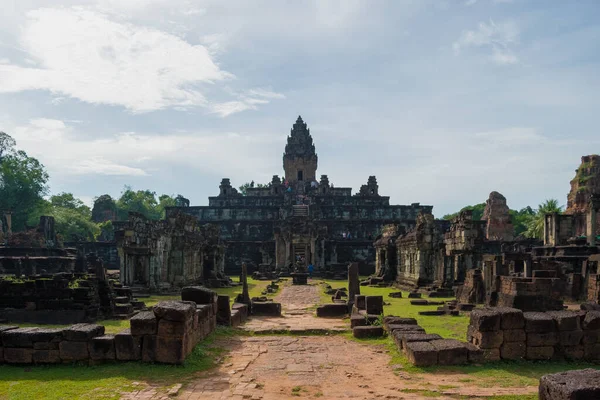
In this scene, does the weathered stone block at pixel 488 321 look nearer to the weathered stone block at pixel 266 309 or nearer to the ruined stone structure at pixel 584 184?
the weathered stone block at pixel 266 309

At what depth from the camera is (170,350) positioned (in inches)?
352

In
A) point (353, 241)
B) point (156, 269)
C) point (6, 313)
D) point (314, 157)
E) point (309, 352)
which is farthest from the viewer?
point (314, 157)

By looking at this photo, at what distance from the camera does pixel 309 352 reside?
10.8 m

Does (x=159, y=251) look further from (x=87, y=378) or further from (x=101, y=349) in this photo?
(x=87, y=378)

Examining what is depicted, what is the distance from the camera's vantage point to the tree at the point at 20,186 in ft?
169

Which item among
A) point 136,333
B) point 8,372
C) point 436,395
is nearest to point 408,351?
point 436,395

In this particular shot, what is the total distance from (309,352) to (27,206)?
50481 millimetres

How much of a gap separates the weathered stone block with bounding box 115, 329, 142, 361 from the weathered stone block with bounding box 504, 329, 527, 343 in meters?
6.35

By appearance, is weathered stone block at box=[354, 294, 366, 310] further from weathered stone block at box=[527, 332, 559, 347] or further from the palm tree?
the palm tree

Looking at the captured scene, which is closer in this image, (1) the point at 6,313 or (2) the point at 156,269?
(1) the point at 6,313

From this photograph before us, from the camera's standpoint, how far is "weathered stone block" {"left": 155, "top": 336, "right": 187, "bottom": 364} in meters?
8.93

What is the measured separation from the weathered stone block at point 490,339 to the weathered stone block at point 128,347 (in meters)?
5.86

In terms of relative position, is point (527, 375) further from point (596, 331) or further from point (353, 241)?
point (353, 241)

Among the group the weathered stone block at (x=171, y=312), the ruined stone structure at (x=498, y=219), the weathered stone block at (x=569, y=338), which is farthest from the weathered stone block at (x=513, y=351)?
the ruined stone structure at (x=498, y=219)
